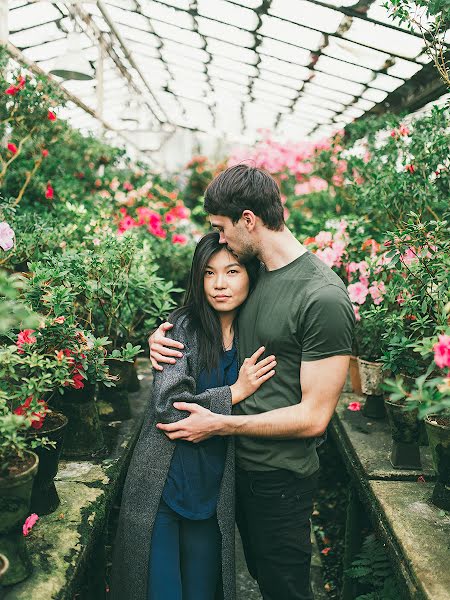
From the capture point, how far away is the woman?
1.93m

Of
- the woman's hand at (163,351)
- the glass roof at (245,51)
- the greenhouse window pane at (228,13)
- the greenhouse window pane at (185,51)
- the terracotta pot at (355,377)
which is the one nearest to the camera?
the woman's hand at (163,351)

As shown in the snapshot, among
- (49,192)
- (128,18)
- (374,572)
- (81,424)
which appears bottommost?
(374,572)

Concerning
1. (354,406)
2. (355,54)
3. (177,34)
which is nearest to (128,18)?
(177,34)

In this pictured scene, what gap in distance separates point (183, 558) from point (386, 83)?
5.60m

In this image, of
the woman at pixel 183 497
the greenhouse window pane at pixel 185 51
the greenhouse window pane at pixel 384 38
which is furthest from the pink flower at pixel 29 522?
the greenhouse window pane at pixel 185 51

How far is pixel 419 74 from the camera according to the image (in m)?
5.39

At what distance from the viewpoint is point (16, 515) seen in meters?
1.54

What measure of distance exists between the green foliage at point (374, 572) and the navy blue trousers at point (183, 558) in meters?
0.71

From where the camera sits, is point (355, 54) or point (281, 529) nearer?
point (281, 529)

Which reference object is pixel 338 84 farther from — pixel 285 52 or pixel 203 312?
pixel 203 312

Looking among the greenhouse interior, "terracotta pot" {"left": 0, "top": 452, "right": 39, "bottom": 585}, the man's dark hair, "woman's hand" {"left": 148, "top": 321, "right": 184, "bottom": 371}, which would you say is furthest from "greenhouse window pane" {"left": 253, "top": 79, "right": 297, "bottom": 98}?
"terracotta pot" {"left": 0, "top": 452, "right": 39, "bottom": 585}

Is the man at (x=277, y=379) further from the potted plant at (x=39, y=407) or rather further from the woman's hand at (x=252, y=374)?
the potted plant at (x=39, y=407)

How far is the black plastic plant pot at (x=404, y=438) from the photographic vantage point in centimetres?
246

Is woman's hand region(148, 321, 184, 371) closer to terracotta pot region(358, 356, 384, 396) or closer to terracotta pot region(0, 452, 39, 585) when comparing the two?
terracotta pot region(0, 452, 39, 585)
